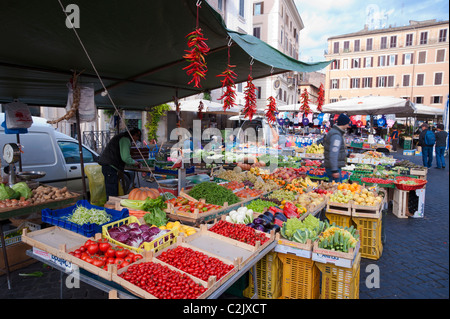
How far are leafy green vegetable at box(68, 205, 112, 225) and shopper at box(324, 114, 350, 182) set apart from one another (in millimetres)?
4478

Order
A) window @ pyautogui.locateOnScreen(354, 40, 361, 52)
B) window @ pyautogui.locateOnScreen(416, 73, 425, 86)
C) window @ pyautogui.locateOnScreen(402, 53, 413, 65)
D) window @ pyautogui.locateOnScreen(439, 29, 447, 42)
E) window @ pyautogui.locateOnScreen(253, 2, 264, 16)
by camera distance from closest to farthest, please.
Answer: window @ pyautogui.locateOnScreen(253, 2, 264, 16) → window @ pyautogui.locateOnScreen(439, 29, 447, 42) → window @ pyautogui.locateOnScreen(416, 73, 425, 86) → window @ pyautogui.locateOnScreen(402, 53, 413, 65) → window @ pyautogui.locateOnScreen(354, 40, 361, 52)

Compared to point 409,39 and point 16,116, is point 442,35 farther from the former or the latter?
point 16,116

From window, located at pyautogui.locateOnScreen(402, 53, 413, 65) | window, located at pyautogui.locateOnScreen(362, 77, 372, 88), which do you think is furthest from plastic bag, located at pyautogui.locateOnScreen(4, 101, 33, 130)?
window, located at pyautogui.locateOnScreen(402, 53, 413, 65)

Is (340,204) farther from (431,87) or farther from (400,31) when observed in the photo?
(400,31)

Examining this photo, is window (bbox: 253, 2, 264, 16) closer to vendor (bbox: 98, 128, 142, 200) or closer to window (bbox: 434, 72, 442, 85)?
window (bbox: 434, 72, 442, 85)

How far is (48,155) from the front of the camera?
613cm

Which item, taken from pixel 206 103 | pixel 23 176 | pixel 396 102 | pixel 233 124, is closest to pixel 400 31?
pixel 233 124

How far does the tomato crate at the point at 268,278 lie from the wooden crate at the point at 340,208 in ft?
5.82

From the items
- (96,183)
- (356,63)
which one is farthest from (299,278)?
(356,63)

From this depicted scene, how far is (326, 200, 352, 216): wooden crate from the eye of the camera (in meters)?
4.52

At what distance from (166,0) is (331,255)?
3132 millimetres

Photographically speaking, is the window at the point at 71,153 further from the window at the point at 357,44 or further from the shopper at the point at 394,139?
the window at the point at 357,44

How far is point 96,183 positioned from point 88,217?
9.58 feet

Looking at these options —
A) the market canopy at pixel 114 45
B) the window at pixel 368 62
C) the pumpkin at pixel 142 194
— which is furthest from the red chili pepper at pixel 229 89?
the window at pixel 368 62
